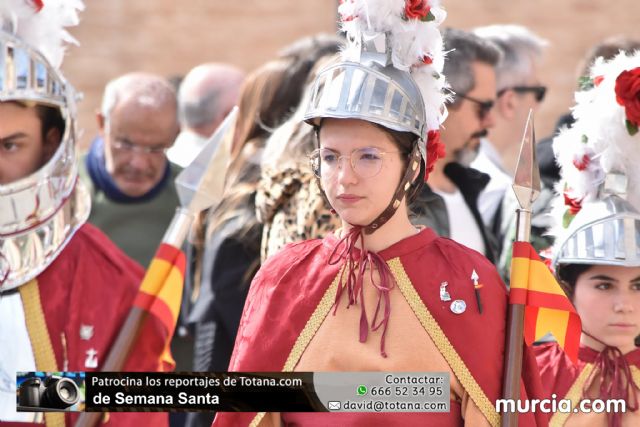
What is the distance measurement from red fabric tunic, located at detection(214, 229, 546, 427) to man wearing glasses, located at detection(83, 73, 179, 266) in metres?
2.39

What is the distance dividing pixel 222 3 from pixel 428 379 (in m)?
10.2

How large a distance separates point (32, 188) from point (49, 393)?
76 centimetres

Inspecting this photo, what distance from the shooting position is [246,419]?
4234 millimetres

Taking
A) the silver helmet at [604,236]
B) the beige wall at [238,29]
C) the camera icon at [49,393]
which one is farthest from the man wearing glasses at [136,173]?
the beige wall at [238,29]

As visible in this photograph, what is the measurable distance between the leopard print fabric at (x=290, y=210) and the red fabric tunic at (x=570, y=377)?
2.92 feet

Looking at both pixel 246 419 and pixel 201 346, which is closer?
pixel 246 419

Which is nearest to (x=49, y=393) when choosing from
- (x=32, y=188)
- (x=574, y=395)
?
(x=32, y=188)

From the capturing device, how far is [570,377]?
4898mm

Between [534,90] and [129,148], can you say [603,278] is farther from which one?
[129,148]

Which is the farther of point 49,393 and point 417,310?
point 49,393

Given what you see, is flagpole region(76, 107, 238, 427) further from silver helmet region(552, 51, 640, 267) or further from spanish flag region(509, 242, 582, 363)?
silver helmet region(552, 51, 640, 267)

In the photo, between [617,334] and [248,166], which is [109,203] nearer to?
[248,166]

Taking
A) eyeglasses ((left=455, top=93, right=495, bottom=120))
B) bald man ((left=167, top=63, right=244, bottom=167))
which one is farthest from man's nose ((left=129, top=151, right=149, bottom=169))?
eyeglasses ((left=455, top=93, right=495, bottom=120))

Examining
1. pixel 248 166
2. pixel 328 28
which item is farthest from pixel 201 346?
pixel 328 28
